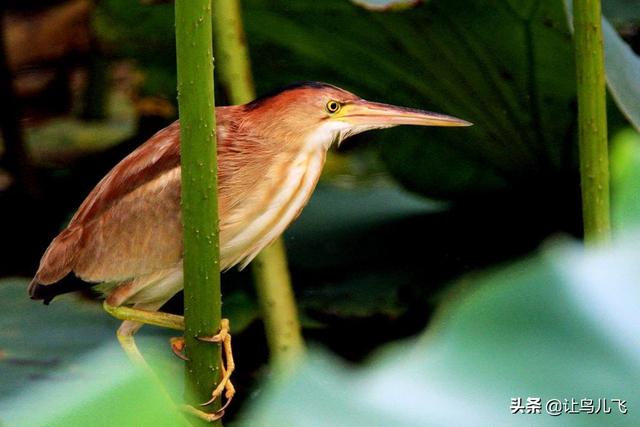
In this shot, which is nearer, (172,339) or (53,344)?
(172,339)

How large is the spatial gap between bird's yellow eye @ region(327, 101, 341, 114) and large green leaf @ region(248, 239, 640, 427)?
606mm

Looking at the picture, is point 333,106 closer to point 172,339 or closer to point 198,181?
point 172,339

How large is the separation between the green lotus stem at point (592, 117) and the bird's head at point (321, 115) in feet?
0.61

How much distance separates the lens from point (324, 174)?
230cm

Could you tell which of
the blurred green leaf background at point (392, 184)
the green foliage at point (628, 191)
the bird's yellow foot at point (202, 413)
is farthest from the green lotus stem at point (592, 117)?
the bird's yellow foot at point (202, 413)

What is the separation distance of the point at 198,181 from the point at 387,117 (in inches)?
18.1

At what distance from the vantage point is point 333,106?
1248mm

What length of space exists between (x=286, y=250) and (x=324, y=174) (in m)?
0.54

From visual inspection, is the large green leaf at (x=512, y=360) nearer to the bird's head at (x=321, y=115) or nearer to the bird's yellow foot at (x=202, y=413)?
the bird's yellow foot at (x=202, y=413)

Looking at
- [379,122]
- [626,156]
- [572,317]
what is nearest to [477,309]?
[572,317]

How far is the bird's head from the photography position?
1.22m

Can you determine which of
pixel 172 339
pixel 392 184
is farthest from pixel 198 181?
pixel 392 184

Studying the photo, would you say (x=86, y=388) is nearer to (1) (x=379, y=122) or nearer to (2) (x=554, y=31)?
(1) (x=379, y=122)

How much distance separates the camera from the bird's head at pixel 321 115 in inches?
48.1
